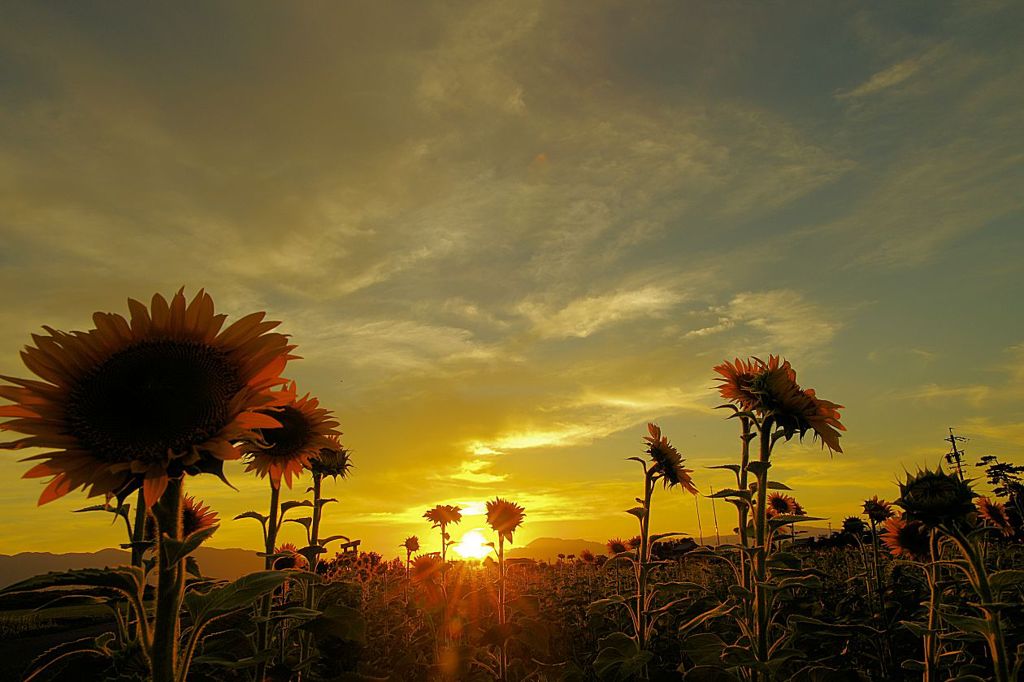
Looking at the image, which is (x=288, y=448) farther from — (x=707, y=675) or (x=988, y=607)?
(x=988, y=607)

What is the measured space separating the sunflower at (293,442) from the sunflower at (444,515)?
19.3 feet

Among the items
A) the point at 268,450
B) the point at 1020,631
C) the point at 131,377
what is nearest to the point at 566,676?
the point at 268,450

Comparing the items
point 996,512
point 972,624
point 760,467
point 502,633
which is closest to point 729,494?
point 760,467

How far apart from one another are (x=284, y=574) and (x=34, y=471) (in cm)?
108

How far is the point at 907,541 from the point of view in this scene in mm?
7430

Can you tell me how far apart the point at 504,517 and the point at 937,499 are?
204 inches

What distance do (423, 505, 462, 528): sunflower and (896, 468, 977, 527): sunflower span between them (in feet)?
21.8

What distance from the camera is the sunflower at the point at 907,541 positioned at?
7.37m

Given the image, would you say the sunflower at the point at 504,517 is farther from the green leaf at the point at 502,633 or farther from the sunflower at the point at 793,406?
the sunflower at the point at 793,406

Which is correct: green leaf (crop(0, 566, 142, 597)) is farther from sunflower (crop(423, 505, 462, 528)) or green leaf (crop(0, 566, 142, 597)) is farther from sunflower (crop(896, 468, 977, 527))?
sunflower (crop(423, 505, 462, 528))

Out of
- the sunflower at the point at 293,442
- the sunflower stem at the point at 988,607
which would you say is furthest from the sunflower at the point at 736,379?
the sunflower at the point at 293,442

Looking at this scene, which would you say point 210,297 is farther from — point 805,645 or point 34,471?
point 805,645

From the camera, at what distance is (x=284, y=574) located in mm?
2205

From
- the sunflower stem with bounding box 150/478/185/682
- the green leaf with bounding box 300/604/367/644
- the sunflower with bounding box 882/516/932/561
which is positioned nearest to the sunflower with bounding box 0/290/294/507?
the sunflower stem with bounding box 150/478/185/682
